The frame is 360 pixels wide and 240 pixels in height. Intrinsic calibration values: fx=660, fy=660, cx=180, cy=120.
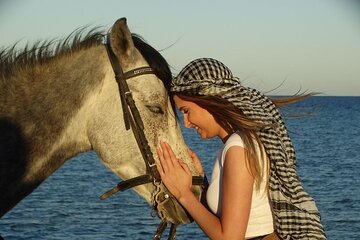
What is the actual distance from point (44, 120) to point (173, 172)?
0.92m

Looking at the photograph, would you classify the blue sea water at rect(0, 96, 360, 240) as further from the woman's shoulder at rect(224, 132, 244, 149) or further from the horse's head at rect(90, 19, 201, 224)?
the woman's shoulder at rect(224, 132, 244, 149)

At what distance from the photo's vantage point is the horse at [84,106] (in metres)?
4.34

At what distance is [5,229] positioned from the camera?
25516 mm

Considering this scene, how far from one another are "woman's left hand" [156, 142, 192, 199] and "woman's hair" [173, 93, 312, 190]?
1.37 feet

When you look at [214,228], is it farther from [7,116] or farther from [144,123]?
[7,116]

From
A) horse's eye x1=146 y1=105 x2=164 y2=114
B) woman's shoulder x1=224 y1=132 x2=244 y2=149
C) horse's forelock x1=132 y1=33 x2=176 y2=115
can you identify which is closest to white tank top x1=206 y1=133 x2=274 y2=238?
woman's shoulder x1=224 y1=132 x2=244 y2=149

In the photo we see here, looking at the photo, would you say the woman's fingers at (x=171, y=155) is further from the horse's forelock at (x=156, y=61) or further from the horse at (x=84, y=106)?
the horse's forelock at (x=156, y=61)

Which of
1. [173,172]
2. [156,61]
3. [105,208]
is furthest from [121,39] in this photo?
[105,208]

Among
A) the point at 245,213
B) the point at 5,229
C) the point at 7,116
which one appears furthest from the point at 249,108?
the point at 5,229

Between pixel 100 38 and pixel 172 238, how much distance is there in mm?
1536

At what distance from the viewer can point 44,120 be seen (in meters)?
4.36

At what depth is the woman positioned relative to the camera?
3.95 metres

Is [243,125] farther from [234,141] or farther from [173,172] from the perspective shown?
[173,172]

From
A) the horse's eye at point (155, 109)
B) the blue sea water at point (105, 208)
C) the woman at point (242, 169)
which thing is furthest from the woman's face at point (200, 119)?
the blue sea water at point (105, 208)
